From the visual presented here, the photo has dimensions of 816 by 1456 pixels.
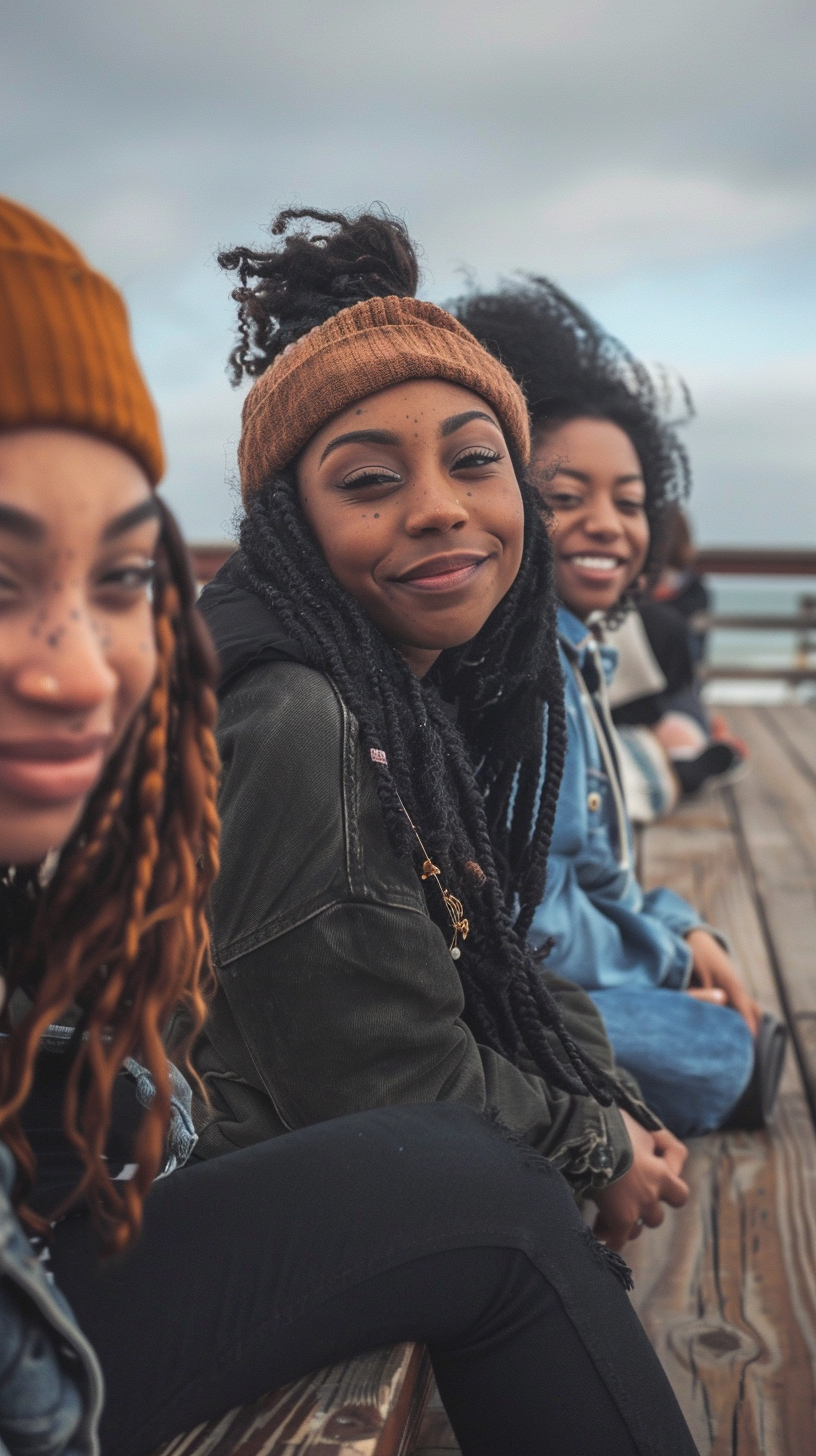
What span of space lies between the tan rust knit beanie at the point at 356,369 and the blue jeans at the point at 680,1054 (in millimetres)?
997

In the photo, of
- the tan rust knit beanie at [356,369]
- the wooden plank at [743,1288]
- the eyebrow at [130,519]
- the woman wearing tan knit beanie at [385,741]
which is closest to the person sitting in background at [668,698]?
the wooden plank at [743,1288]

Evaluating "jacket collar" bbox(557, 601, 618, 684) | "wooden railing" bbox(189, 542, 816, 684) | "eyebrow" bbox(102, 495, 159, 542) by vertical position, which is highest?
"eyebrow" bbox(102, 495, 159, 542)

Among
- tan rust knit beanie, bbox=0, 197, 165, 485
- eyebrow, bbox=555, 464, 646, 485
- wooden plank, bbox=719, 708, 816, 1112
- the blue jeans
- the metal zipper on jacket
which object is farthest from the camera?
wooden plank, bbox=719, 708, 816, 1112

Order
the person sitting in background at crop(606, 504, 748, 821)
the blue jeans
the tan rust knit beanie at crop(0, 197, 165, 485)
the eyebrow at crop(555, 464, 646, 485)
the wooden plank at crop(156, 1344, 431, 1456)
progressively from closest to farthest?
the tan rust knit beanie at crop(0, 197, 165, 485) < the wooden plank at crop(156, 1344, 431, 1456) < the blue jeans < the eyebrow at crop(555, 464, 646, 485) < the person sitting in background at crop(606, 504, 748, 821)

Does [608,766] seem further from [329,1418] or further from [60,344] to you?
[60,344]

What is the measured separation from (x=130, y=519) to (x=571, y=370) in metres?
1.92

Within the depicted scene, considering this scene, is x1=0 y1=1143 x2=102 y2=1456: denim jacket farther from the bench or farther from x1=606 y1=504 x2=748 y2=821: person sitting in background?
x1=606 y1=504 x2=748 y2=821: person sitting in background

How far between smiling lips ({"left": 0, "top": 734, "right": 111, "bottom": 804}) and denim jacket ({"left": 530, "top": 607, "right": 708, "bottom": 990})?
4.25 feet

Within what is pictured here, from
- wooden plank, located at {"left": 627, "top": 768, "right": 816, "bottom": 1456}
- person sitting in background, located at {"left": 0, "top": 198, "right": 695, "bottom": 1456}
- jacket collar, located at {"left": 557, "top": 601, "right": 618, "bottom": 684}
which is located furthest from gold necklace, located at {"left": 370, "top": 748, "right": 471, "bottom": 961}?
jacket collar, located at {"left": 557, "top": 601, "right": 618, "bottom": 684}

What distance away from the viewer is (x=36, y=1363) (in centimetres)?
96

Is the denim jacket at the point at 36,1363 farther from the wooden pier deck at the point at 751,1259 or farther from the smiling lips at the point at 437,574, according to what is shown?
the smiling lips at the point at 437,574

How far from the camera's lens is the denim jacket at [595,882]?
2250mm

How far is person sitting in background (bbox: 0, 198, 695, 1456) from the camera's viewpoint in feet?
2.95

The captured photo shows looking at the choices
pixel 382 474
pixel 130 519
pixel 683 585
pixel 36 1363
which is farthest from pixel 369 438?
pixel 683 585
